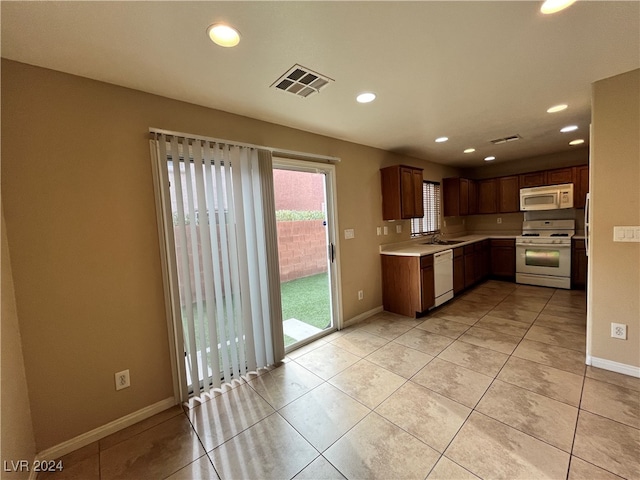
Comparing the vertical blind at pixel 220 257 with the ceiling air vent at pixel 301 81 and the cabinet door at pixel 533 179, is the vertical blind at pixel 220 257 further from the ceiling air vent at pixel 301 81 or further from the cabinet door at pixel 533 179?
the cabinet door at pixel 533 179

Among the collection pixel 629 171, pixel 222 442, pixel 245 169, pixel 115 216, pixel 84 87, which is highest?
pixel 84 87

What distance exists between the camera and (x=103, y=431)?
1729mm

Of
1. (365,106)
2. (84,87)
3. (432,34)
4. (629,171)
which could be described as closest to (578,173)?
(629,171)

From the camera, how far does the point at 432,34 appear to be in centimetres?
146

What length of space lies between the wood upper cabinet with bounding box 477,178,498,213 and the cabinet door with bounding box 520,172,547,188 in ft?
1.55

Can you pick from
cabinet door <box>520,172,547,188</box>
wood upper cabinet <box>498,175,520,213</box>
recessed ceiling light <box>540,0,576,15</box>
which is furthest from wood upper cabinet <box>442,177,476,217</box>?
recessed ceiling light <box>540,0,576,15</box>

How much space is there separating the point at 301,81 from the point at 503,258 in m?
5.23

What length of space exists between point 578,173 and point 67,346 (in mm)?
6916

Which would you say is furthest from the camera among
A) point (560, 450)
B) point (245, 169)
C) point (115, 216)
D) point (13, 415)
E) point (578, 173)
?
point (578, 173)

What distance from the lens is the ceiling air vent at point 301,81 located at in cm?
177

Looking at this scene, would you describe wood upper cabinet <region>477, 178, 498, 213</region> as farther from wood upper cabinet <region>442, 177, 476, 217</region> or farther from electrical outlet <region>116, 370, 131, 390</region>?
electrical outlet <region>116, 370, 131, 390</region>

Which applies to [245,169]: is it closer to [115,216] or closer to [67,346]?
[115,216]

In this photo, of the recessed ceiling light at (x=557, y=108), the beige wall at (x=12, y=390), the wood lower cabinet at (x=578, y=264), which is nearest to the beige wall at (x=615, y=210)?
the recessed ceiling light at (x=557, y=108)

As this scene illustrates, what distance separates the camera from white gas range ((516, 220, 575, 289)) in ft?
14.1
